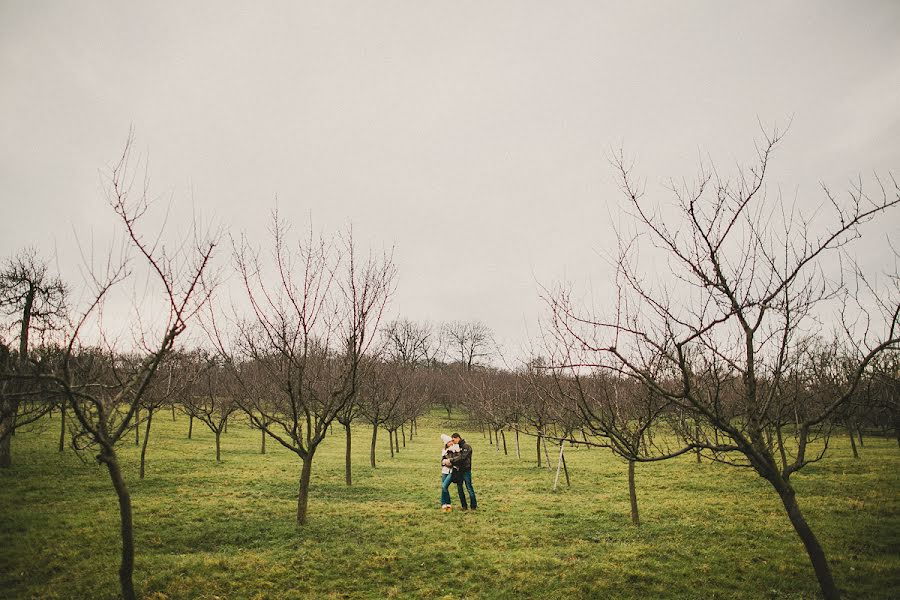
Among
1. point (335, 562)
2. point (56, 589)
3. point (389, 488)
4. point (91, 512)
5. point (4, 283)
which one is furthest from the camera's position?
point (4, 283)

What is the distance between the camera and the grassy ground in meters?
6.12

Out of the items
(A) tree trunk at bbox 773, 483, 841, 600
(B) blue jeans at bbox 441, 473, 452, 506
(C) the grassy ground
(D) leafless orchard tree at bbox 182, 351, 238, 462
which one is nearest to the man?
(B) blue jeans at bbox 441, 473, 452, 506

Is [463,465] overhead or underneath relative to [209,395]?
underneath

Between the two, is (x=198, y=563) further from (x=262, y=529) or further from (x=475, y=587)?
(x=475, y=587)

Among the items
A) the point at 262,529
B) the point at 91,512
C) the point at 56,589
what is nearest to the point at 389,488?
the point at 262,529

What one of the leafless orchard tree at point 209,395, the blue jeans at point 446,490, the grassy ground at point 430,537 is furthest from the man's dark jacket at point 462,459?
the leafless orchard tree at point 209,395

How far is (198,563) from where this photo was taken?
6.52m

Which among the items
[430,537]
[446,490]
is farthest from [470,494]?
[430,537]

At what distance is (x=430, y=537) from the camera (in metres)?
8.14

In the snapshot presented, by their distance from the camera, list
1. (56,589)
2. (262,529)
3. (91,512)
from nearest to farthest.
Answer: (56,589) → (262,529) → (91,512)

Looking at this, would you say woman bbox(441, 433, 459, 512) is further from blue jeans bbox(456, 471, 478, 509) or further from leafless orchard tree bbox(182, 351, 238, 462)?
leafless orchard tree bbox(182, 351, 238, 462)

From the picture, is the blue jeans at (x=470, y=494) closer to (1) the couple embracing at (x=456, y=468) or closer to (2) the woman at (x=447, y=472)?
(1) the couple embracing at (x=456, y=468)

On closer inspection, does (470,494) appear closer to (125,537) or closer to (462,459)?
(462,459)

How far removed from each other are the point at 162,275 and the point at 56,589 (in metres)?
4.84
